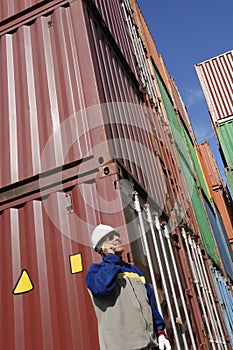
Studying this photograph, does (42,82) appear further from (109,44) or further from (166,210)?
(166,210)

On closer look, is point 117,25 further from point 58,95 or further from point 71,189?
point 71,189

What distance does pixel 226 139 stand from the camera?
15.8 m

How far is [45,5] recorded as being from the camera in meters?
5.29

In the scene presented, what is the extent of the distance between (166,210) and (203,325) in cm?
182

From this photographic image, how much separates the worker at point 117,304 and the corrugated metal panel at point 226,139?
12992mm

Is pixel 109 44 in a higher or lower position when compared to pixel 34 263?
higher

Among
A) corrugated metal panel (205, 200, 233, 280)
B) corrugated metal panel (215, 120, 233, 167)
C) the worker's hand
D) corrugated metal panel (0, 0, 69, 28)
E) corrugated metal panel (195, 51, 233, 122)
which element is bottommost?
the worker's hand

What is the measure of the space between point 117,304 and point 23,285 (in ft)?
5.25

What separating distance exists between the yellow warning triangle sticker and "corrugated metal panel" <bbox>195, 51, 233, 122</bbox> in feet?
49.5

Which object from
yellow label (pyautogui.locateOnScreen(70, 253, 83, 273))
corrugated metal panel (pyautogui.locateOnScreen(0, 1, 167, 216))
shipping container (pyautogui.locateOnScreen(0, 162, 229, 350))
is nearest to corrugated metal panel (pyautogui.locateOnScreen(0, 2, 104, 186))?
corrugated metal panel (pyautogui.locateOnScreen(0, 1, 167, 216))

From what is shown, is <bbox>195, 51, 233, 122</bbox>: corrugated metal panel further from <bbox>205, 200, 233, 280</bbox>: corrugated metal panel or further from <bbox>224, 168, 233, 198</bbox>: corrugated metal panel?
<bbox>205, 200, 233, 280</bbox>: corrugated metal panel

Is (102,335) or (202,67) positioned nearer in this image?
(102,335)

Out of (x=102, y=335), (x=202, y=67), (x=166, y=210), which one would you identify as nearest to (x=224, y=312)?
(x=166, y=210)

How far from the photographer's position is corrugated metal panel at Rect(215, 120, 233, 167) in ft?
49.1
